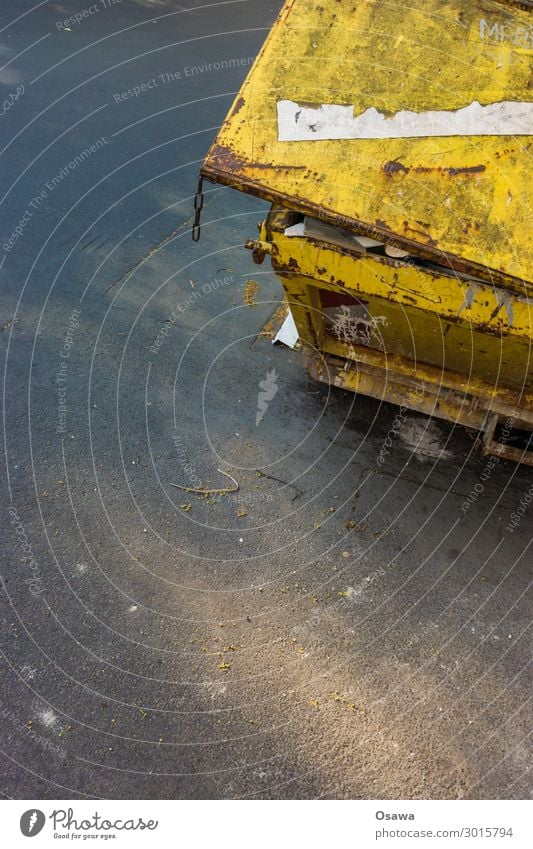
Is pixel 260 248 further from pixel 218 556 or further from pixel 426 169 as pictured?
pixel 218 556

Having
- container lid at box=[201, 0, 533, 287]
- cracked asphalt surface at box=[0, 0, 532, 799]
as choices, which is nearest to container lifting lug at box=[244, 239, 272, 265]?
container lid at box=[201, 0, 533, 287]

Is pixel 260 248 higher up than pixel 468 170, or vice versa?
pixel 468 170

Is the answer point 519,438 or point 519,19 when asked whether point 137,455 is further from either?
point 519,19

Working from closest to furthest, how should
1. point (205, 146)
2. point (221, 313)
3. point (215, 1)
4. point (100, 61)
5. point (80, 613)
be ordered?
1. point (80, 613)
2. point (221, 313)
3. point (205, 146)
4. point (100, 61)
5. point (215, 1)

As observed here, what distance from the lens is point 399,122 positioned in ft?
9.64

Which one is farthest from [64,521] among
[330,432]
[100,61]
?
[100,61]

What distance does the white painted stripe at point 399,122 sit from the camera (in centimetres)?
286

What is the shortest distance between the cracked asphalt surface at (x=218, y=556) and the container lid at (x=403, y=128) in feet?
5.05

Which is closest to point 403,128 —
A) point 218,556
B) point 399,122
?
point 399,122

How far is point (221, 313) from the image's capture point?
15.9 ft

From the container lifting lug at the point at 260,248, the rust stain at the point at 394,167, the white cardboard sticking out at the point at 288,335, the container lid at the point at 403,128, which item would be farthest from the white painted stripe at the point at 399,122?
the white cardboard sticking out at the point at 288,335

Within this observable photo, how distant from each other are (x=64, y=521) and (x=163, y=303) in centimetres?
186

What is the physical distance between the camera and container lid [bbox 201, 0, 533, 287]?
9.18 feet

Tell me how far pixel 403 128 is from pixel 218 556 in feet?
7.36
